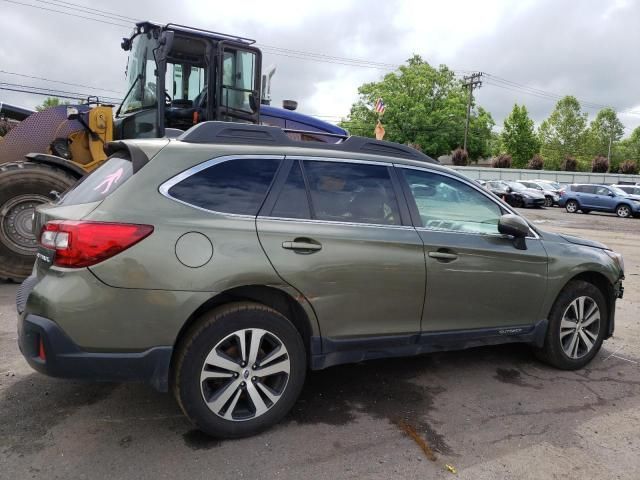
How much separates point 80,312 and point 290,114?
20.1 feet

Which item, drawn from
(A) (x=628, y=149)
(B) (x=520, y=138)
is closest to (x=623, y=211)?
(B) (x=520, y=138)

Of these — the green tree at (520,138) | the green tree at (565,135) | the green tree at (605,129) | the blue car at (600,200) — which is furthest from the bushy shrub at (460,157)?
the green tree at (605,129)

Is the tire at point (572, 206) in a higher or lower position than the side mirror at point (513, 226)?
higher

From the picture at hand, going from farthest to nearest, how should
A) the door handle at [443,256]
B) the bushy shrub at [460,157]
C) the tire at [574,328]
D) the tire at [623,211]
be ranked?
1. the bushy shrub at [460,157]
2. the tire at [623,211]
3. the tire at [574,328]
4. the door handle at [443,256]

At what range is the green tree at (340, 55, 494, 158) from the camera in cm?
5803

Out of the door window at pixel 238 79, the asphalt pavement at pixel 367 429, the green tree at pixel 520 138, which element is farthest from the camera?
the green tree at pixel 520 138

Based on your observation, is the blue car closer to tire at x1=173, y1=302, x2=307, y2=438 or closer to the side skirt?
the side skirt

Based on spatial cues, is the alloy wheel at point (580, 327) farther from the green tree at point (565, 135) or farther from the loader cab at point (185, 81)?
the green tree at point (565, 135)

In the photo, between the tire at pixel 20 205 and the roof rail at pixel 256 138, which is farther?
the tire at pixel 20 205

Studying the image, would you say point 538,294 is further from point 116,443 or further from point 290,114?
point 290,114

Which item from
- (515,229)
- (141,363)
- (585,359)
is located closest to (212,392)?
(141,363)

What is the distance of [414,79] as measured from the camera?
193ft

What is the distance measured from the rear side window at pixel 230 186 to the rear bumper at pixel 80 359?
846 millimetres

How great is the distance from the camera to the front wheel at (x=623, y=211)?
2611 centimetres
